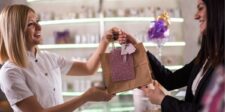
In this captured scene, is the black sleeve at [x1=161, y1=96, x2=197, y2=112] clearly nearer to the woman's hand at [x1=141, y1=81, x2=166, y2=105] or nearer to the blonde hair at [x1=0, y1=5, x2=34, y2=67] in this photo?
the woman's hand at [x1=141, y1=81, x2=166, y2=105]

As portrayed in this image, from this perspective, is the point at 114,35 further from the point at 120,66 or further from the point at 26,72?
the point at 26,72

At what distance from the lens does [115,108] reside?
252cm

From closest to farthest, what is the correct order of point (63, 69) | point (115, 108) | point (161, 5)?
1. point (63, 69)
2. point (115, 108)
3. point (161, 5)

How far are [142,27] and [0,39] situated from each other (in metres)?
2.42

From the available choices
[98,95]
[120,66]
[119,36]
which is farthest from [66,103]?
[119,36]

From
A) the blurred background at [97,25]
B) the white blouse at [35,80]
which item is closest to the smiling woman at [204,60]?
the white blouse at [35,80]

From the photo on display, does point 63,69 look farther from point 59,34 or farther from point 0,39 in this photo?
point 59,34

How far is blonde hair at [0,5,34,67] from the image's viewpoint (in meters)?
1.43

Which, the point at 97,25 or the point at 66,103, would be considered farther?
the point at 97,25

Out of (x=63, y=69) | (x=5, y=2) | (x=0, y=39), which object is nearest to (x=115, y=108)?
(x=63, y=69)

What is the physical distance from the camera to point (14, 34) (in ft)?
4.71

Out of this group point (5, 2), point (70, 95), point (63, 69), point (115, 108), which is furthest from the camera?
point (70, 95)

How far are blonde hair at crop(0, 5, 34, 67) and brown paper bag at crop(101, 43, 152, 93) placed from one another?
39 cm

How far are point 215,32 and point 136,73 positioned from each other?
44 cm
